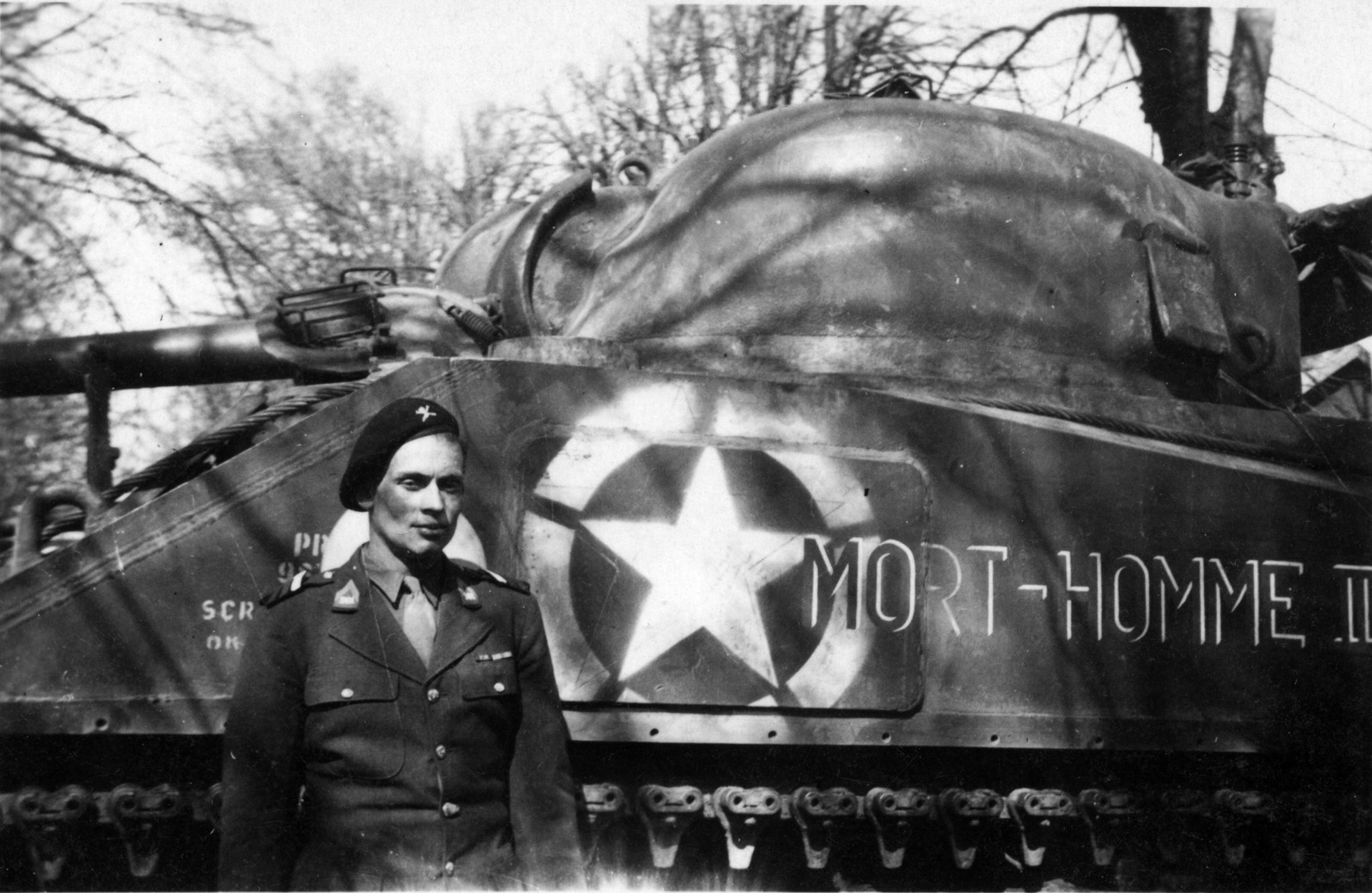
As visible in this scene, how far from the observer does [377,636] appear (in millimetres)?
3039

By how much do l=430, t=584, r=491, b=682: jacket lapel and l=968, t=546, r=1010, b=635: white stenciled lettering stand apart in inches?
70.2

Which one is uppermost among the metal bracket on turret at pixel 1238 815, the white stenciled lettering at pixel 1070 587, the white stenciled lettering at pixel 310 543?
the white stenciled lettering at pixel 310 543

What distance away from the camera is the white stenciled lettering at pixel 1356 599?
478 centimetres

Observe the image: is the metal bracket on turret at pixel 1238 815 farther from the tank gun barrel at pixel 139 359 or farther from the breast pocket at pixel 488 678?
the tank gun barrel at pixel 139 359

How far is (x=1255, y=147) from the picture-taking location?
6945 millimetres

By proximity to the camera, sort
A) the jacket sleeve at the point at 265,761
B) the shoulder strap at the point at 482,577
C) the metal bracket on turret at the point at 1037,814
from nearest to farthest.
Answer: the jacket sleeve at the point at 265,761 → the shoulder strap at the point at 482,577 → the metal bracket on turret at the point at 1037,814

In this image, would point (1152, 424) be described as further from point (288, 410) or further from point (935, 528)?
point (288, 410)

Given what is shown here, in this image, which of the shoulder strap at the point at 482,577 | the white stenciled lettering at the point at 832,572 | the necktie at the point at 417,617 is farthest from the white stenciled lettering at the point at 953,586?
the necktie at the point at 417,617

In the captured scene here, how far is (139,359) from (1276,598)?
13.8 feet

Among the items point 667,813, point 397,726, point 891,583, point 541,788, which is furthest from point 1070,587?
point 397,726

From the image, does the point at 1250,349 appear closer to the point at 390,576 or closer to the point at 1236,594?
the point at 1236,594

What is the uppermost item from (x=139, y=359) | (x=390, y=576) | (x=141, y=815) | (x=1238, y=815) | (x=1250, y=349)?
(x=139, y=359)

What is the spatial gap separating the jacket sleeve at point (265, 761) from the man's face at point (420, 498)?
0.87 feet

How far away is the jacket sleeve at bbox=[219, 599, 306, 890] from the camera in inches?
114
